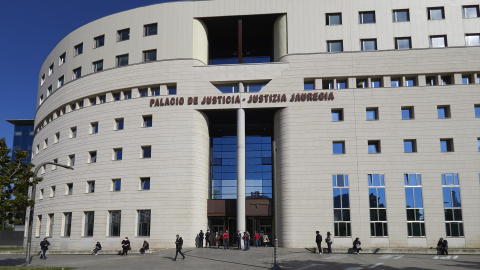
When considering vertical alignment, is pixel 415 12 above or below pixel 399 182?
above

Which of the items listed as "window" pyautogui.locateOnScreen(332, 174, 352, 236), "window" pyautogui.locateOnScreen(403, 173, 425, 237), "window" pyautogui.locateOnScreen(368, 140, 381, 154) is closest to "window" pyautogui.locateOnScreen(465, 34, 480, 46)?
"window" pyautogui.locateOnScreen(368, 140, 381, 154)

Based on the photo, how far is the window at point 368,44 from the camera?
1624 inches

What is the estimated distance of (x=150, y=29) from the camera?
149 feet

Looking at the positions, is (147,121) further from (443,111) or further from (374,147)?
(443,111)

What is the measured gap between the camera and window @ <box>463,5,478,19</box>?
4050 cm

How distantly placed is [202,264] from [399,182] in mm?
21109

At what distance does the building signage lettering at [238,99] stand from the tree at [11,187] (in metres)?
16.9

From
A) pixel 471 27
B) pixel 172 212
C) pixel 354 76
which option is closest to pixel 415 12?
pixel 471 27

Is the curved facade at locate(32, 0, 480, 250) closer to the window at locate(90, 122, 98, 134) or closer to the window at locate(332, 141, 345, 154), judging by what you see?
the window at locate(332, 141, 345, 154)

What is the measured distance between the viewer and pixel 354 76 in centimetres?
4025

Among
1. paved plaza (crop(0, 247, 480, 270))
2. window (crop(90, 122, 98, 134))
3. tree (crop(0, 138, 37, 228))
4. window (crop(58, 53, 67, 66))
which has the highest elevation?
window (crop(58, 53, 67, 66))

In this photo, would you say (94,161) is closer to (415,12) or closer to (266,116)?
(266,116)

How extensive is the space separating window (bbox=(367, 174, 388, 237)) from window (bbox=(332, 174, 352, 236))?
6.91 ft

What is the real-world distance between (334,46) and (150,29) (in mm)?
20609
